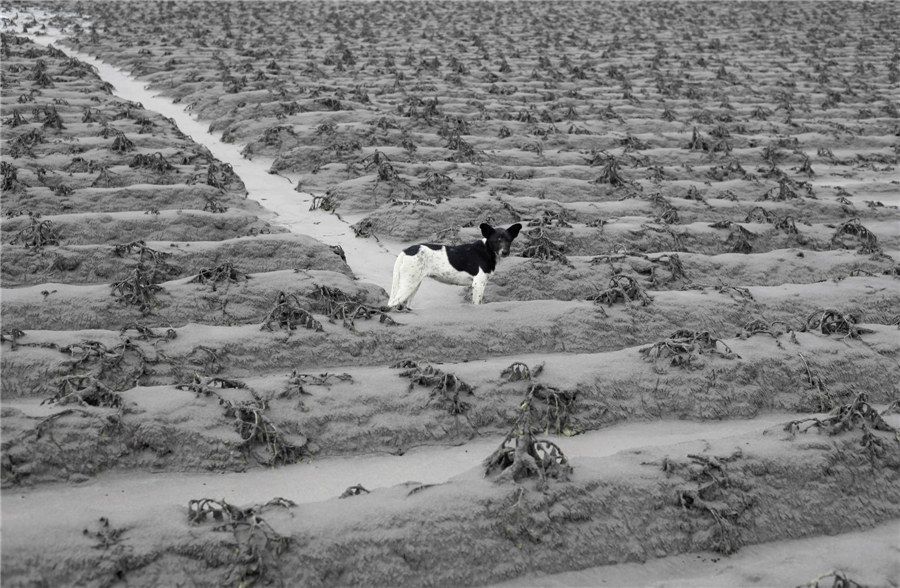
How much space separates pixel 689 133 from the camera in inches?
617

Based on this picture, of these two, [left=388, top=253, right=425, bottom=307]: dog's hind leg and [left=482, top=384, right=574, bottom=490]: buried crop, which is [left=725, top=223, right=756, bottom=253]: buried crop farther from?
[left=482, top=384, right=574, bottom=490]: buried crop

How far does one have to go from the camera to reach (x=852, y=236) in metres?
10.5

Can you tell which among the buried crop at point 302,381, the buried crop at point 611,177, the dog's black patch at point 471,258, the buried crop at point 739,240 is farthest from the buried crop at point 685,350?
the buried crop at point 611,177

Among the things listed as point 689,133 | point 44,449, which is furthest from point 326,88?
point 44,449

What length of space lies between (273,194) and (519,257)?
4.89 metres

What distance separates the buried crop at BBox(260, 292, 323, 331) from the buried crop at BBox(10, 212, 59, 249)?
315cm

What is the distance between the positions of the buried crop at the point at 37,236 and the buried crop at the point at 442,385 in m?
4.87

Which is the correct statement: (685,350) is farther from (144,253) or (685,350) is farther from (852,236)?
(144,253)

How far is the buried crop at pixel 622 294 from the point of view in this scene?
313 inches

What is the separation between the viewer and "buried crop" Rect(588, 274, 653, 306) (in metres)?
7.96

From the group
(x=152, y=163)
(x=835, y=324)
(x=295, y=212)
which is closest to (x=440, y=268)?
(x=835, y=324)

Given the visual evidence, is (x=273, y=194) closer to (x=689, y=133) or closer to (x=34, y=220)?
(x=34, y=220)

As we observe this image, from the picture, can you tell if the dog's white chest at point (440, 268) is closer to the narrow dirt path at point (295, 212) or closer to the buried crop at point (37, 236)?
the narrow dirt path at point (295, 212)

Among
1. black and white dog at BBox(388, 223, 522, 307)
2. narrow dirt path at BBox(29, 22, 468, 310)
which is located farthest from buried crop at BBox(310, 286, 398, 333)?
narrow dirt path at BBox(29, 22, 468, 310)
